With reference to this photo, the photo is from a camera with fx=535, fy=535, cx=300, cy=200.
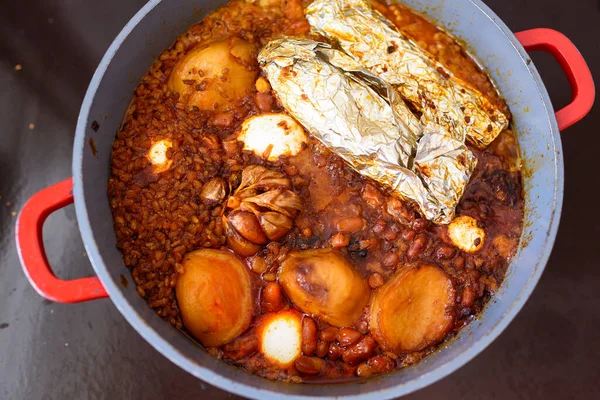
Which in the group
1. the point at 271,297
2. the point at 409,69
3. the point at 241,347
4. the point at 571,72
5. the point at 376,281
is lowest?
the point at 241,347

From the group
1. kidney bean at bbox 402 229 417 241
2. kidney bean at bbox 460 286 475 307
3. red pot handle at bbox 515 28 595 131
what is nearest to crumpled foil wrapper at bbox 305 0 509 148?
red pot handle at bbox 515 28 595 131

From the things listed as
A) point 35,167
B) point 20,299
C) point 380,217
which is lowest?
point 20,299

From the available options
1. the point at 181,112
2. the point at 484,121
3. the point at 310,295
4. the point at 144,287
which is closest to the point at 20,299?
the point at 144,287

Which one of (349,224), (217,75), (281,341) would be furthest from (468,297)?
(217,75)

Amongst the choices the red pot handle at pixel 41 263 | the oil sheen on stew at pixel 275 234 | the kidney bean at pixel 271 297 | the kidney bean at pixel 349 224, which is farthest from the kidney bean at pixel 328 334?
the red pot handle at pixel 41 263

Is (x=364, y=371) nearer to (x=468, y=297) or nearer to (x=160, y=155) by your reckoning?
(x=468, y=297)

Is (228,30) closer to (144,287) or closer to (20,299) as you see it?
(144,287)
